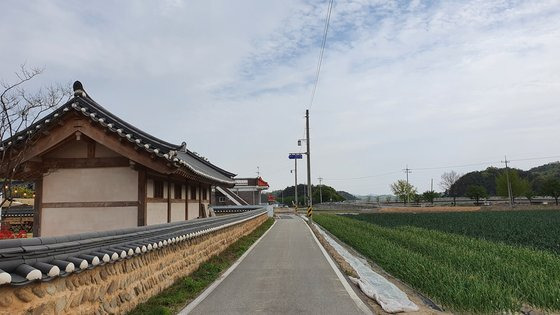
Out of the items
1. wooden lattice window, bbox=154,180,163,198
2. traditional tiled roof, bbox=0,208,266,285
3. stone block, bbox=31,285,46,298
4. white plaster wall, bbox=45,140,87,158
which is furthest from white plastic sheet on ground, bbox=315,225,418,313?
white plaster wall, bbox=45,140,87,158

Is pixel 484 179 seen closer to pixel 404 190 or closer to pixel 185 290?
pixel 404 190

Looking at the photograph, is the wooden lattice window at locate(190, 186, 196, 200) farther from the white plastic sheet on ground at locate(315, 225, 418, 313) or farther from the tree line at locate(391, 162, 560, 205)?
the tree line at locate(391, 162, 560, 205)

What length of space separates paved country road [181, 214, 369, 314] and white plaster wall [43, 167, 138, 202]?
380 cm

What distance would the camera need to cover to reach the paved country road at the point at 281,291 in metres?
7.08

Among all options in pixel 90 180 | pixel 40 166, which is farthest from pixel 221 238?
pixel 40 166

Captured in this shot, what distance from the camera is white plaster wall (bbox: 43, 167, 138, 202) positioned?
37.6 feet

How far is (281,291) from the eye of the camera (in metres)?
8.62

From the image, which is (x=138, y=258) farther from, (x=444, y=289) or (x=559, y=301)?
(x=559, y=301)

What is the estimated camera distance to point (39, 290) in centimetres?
412

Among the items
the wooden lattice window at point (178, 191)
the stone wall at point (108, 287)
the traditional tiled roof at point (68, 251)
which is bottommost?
the stone wall at point (108, 287)

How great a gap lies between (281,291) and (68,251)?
15.9ft

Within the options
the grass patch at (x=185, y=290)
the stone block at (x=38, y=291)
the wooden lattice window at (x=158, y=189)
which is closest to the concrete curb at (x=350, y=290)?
the grass patch at (x=185, y=290)

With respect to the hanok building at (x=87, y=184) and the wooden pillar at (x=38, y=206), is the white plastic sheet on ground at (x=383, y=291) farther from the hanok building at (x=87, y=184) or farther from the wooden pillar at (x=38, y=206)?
the wooden pillar at (x=38, y=206)

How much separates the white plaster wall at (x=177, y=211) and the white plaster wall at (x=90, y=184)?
2.85 meters
